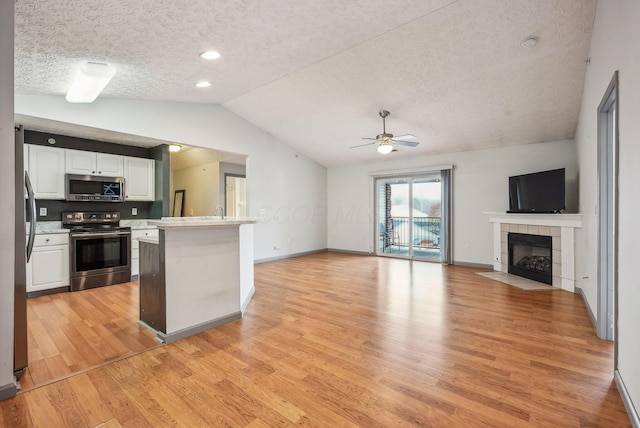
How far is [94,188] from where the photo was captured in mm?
4973

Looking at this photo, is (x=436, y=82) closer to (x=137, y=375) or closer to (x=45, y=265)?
(x=137, y=375)

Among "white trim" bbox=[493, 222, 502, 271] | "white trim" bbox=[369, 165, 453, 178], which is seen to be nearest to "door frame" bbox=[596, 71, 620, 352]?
"white trim" bbox=[493, 222, 502, 271]

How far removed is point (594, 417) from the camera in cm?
174

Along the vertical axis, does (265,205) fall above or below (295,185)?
below

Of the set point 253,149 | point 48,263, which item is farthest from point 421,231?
point 48,263

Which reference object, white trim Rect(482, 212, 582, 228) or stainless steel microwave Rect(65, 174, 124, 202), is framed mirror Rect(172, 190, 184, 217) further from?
white trim Rect(482, 212, 582, 228)

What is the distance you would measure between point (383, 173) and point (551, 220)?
3.81m

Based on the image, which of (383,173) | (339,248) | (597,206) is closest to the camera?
(597,206)

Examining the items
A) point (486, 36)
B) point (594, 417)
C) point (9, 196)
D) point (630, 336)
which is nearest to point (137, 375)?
point (9, 196)

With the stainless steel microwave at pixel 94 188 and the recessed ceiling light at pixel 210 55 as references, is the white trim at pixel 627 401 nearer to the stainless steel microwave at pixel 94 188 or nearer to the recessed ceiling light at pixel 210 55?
the recessed ceiling light at pixel 210 55

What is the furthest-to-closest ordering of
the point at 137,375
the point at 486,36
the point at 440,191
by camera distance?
the point at 440,191
the point at 486,36
the point at 137,375

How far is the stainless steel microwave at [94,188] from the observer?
4.71m

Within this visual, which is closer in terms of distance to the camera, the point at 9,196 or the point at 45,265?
the point at 9,196

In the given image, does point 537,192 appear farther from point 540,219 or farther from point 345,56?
point 345,56
